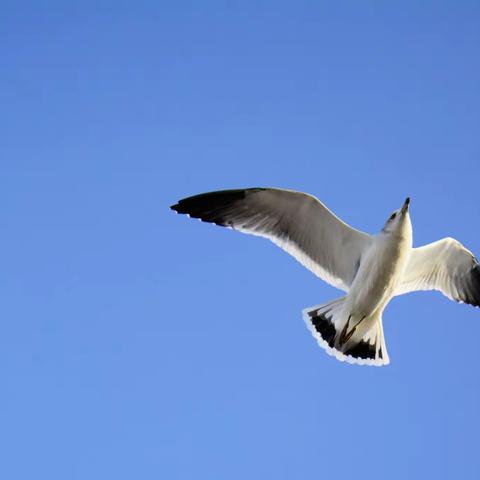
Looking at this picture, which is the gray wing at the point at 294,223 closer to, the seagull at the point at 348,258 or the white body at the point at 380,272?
the seagull at the point at 348,258

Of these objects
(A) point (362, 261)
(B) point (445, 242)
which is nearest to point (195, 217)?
(A) point (362, 261)

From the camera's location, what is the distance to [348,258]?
32.8ft

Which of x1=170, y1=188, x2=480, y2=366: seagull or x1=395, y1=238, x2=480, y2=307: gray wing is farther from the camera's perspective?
x1=395, y1=238, x2=480, y2=307: gray wing

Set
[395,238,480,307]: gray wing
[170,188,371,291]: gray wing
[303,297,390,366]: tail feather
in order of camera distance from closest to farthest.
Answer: [170,188,371,291]: gray wing → [303,297,390,366]: tail feather → [395,238,480,307]: gray wing

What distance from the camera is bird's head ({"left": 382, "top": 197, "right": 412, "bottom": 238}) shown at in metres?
9.37

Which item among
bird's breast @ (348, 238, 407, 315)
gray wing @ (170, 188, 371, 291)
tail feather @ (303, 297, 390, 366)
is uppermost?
gray wing @ (170, 188, 371, 291)

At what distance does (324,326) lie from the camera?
10008 mm

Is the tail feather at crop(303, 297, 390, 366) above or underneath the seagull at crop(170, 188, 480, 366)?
underneath

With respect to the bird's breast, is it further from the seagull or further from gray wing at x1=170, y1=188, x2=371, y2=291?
gray wing at x1=170, y1=188, x2=371, y2=291

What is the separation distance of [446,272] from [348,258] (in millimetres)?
1118

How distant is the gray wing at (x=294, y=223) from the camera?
9.70 metres

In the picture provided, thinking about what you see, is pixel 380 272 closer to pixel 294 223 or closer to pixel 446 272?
pixel 294 223

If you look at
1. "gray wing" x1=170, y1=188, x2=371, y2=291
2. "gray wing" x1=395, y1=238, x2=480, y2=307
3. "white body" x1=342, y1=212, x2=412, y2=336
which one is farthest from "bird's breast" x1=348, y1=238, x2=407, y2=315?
"gray wing" x1=395, y1=238, x2=480, y2=307

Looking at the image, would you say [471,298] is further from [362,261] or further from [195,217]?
[195,217]
